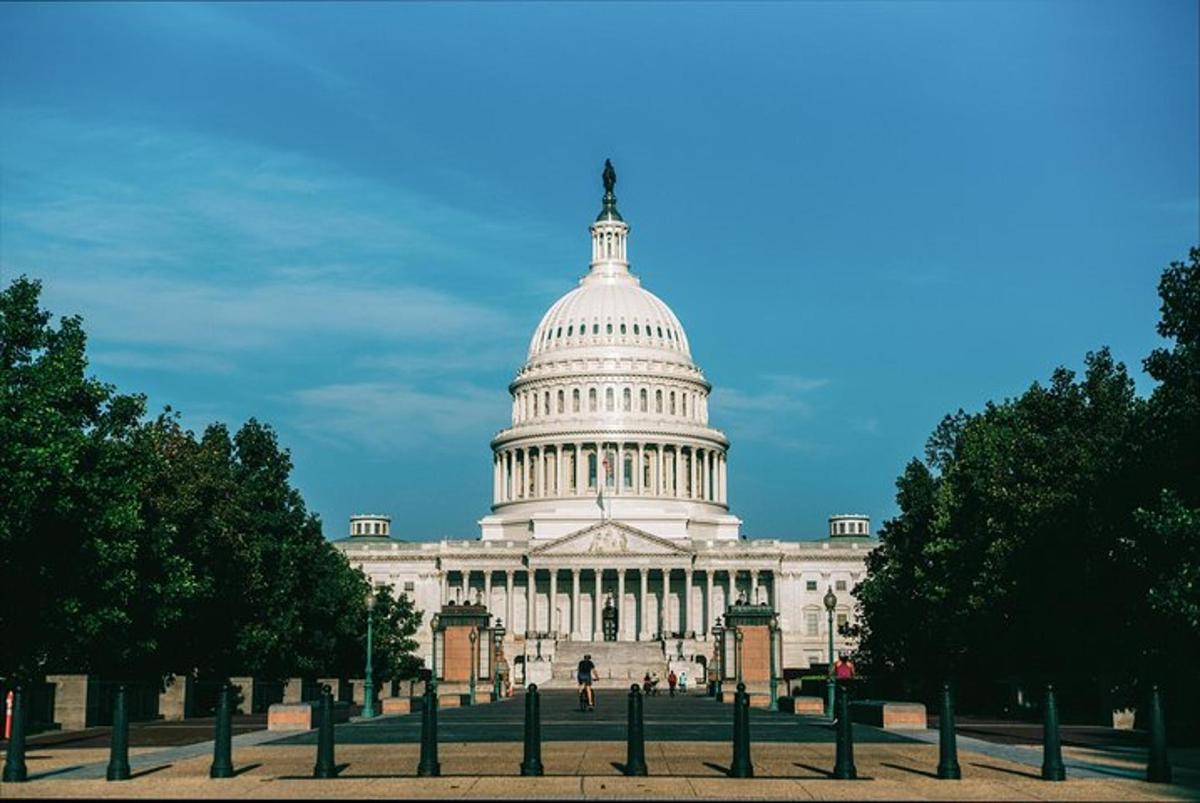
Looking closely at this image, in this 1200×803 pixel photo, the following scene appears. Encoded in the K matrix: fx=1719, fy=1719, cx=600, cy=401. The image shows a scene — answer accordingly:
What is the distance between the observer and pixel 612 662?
14812 cm

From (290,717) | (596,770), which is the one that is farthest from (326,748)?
(290,717)

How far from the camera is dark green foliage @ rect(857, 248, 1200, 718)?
45031mm

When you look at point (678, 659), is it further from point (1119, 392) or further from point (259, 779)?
point (259, 779)

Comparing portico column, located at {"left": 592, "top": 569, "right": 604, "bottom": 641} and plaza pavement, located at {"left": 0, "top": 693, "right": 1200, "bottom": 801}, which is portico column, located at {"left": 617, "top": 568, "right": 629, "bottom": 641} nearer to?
portico column, located at {"left": 592, "top": 569, "right": 604, "bottom": 641}

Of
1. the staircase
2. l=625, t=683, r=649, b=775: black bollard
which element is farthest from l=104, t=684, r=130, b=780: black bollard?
the staircase

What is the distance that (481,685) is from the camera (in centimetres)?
8819

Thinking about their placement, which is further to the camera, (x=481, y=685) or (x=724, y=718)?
(x=481, y=685)

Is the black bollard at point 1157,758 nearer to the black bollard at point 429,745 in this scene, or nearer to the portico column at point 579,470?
the black bollard at point 429,745

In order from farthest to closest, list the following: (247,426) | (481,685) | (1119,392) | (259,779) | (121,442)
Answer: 1. (481,685)
2. (247,426)
3. (1119,392)
4. (121,442)
5. (259,779)

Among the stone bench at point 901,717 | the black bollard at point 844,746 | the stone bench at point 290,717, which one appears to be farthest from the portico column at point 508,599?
the black bollard at point 844,746

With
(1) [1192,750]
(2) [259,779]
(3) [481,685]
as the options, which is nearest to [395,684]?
(3) [481,685]

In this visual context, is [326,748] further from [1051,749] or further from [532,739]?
[1051,749]

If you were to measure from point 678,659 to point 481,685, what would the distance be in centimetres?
6552

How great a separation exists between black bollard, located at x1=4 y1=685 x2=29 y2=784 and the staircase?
373 feet
